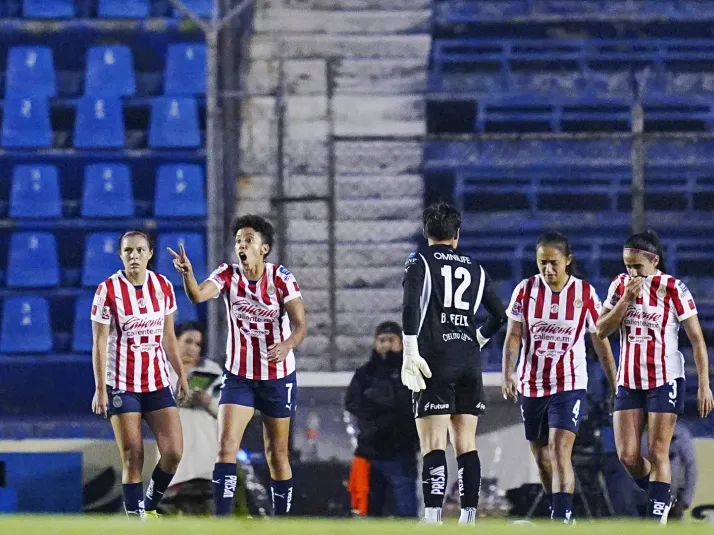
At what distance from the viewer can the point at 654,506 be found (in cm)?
701

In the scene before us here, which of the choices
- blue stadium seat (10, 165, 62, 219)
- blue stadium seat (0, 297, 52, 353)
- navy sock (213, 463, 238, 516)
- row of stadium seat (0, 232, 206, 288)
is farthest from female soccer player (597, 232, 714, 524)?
blue stadium seat (10, 165, 62, 219)

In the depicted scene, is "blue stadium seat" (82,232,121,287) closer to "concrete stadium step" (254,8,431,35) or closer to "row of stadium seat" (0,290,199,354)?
"row of stadium seat" (0,290,199,354)

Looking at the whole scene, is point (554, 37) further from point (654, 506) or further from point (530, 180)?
point (654, 506)

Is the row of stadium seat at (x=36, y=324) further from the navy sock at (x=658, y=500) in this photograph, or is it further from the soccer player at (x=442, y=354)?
the navy sock at (x=658, y=500)

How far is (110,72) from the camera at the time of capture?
39.4 ft

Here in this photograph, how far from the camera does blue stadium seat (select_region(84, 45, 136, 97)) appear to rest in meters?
11.9

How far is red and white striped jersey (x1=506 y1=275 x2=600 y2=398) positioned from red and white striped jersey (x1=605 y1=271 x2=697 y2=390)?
0.21 m

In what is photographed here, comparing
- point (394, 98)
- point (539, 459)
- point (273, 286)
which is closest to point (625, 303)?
point (539, 459)

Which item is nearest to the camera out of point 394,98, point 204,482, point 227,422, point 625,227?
point 227,422

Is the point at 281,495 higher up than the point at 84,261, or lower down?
lower down

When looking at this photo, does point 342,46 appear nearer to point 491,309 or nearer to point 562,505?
point 491,309

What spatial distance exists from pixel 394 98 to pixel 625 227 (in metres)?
2.42

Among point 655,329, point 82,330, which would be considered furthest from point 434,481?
point 82,330

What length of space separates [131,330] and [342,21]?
237 inches
